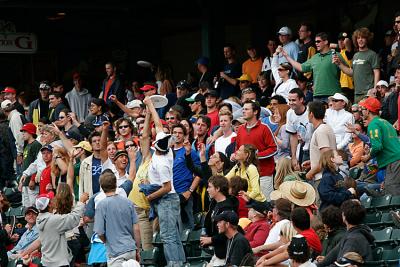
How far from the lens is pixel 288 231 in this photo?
12.7m

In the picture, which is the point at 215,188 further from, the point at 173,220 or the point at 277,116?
the point at 277,116

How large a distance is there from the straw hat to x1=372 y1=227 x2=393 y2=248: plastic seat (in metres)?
0.80

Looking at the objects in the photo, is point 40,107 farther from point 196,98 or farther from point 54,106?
point 196,98

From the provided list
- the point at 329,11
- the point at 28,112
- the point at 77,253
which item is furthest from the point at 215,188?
the point at 329,11

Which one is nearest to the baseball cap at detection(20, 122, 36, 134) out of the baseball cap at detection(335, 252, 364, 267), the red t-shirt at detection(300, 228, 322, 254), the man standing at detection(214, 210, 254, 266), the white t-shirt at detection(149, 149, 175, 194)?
the white t-shirt at detection(149, 149, 175, 194)

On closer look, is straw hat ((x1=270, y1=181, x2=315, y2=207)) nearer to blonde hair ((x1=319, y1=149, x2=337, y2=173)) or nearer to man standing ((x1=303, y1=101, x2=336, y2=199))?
blonde hair ((x1=319, y1=149, x2=337, y2=173))

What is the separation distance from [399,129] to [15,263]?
5341 mm

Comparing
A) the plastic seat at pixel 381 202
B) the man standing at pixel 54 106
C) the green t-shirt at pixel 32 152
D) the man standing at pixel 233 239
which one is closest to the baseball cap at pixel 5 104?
the man standing at pixel 54 106

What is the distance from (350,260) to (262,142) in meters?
4.92

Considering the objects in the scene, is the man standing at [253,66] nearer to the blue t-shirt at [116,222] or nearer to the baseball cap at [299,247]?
the blue t-shirt at [116,222]

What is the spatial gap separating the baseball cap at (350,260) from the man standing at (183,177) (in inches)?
190

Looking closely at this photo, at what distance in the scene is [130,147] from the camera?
16938 millimetres

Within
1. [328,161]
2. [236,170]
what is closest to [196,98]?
[236,170]

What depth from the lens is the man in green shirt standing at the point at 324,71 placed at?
61.1 feet
